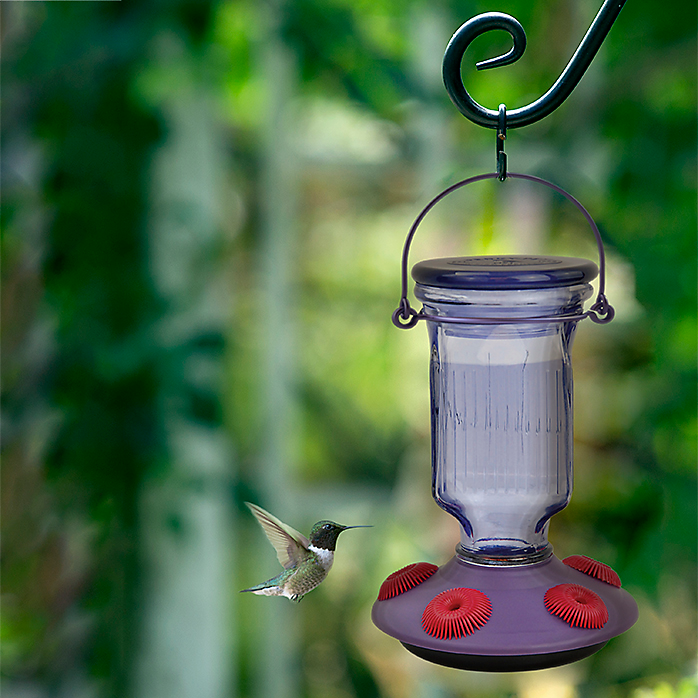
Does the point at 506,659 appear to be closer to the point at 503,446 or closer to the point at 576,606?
the point at 576,606

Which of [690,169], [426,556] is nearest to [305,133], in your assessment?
[690,169]

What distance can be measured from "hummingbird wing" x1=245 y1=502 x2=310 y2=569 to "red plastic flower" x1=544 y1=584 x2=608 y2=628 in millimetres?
220

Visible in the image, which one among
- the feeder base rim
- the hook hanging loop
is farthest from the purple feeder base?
the hook hanging loop

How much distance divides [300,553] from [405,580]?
13cm

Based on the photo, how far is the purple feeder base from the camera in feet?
1.66

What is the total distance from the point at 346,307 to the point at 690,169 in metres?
0.67

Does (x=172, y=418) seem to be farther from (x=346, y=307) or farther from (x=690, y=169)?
(x=690, y=169)

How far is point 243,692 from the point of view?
5.59ft

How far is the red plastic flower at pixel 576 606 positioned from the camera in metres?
0.52

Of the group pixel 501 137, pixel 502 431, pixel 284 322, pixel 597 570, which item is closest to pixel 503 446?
pixel 502 431

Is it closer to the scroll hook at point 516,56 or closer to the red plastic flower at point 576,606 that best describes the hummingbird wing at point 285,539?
the red plastic flower at point 576,606

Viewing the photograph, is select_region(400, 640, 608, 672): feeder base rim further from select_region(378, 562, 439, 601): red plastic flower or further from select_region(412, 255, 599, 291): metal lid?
select_region(412, 255, 599, 291): metal lid

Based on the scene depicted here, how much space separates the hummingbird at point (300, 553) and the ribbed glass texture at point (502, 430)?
9 cm

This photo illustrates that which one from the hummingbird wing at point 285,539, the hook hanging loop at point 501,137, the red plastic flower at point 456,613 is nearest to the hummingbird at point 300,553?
the hummingbird wing at point 285,539
